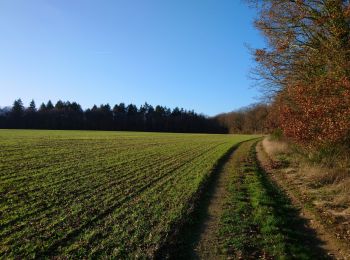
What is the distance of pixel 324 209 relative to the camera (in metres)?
12.3

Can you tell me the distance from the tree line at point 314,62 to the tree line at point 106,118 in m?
124

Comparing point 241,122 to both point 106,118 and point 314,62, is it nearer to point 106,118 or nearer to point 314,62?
point 106,118

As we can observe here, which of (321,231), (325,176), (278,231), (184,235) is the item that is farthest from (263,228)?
(325,176)

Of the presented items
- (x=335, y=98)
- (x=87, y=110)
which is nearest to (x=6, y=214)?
(x=335, y=98)

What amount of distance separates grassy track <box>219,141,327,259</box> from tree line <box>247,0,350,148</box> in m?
3.35

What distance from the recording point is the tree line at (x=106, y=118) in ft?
442

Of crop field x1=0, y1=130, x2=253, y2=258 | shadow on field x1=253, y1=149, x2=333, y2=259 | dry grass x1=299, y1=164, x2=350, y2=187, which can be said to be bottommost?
shadow on field x1=253, y1=149, x2=333, y2=259

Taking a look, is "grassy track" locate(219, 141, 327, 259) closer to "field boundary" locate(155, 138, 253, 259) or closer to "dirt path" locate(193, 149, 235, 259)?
"dirt path" locate(193, 149, 235, 259)

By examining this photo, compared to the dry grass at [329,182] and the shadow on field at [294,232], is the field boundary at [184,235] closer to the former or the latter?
the shadow on field at [294,232]

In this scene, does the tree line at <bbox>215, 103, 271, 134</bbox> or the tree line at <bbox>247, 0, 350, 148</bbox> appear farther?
the tree line at <bbox>215, 103, 271, 134</bbox>

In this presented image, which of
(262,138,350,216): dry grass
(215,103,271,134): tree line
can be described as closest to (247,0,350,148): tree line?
(262,138,350,216): dry grass

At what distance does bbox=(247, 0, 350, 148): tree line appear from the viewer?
14.9 m

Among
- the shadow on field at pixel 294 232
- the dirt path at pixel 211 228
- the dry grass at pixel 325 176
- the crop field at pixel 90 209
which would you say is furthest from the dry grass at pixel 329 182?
the crop field at pixel 90 209

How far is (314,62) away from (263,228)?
10.6 m
